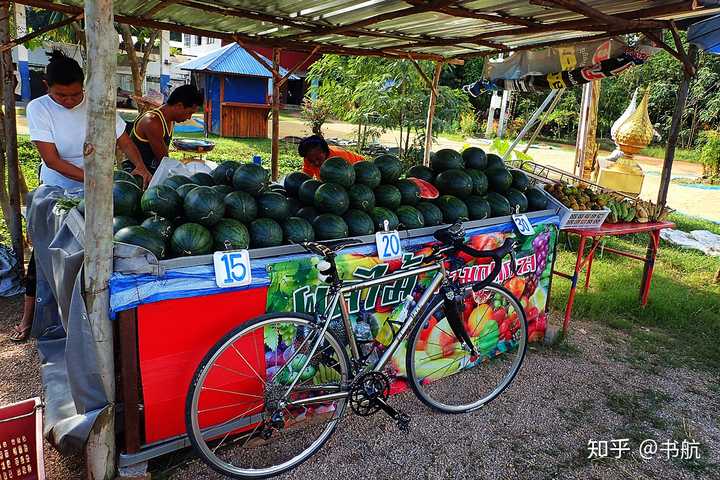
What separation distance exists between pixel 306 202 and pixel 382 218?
56 centimetres

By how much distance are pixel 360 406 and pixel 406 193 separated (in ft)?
5.33

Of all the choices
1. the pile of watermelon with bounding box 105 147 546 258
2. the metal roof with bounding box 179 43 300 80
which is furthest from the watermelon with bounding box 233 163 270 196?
the metal roof with bounding box 179 43 300 80

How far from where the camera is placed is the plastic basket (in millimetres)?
2496

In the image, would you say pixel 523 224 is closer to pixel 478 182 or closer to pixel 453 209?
pixel 478 182

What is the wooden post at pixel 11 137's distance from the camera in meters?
4.69

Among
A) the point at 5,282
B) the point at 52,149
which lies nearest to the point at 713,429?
the point at 52,149

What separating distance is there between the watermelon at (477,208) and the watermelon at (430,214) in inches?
14.4

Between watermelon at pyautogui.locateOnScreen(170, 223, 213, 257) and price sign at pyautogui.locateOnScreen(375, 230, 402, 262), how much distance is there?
1.12 m

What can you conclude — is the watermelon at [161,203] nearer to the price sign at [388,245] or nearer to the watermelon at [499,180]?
the price sign at [388,245]

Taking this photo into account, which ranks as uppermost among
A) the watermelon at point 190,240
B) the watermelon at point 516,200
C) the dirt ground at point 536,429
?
the watermelon at point 516,200

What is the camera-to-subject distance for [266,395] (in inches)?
114

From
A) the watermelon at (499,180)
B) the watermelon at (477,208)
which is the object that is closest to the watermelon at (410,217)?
the watermelon at (477,208)

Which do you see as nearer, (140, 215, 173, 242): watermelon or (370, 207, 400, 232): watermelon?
(140, 215, 173, 242): watermelon

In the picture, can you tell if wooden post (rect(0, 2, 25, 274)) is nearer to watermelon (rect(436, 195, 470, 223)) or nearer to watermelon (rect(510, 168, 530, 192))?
watermelon (rect(436, 195, 470, 223))
